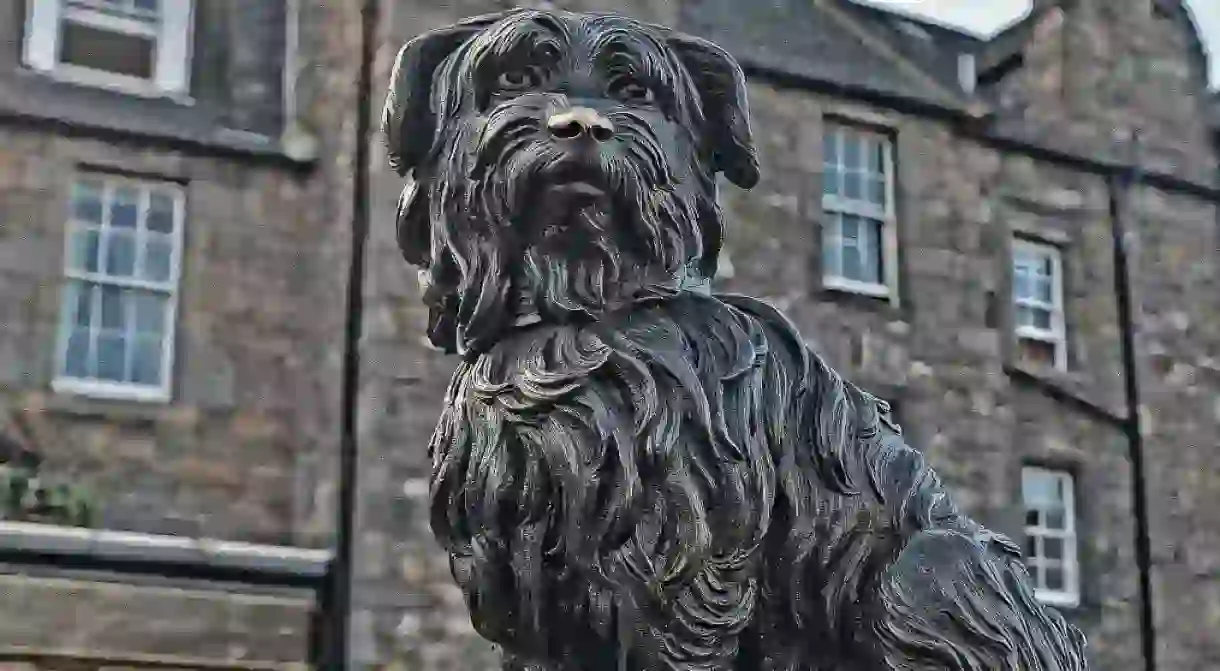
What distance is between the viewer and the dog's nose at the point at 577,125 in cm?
234

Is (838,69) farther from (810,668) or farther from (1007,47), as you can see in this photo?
(810,668)

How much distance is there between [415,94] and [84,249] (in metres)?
8.03

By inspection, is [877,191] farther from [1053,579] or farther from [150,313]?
[150,313]

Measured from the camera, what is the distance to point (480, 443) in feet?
7.96

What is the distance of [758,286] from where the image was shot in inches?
454

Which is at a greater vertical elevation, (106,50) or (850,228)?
(106,50)

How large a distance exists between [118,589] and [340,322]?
2.45 metres

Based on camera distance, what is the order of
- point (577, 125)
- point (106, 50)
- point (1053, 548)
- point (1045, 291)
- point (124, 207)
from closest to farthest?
point (577, 125) → point (124, 207) → point (106, 50) → point (1053, 548) → point (1045, 291)

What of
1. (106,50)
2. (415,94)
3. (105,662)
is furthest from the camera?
(106,50)

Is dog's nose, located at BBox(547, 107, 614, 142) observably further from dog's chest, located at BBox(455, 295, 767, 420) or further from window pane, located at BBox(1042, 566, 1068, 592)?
window pane, located at BBox(1042, 566, 1068, 592)

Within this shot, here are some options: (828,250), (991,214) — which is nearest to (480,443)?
(828,250)

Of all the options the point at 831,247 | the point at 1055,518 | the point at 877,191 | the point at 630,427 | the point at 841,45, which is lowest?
the point at 1055,518


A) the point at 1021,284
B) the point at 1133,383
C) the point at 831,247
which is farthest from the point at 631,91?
the point at 1133,383

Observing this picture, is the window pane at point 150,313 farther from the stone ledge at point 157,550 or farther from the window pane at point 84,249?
the stone ledge at point 157,550
